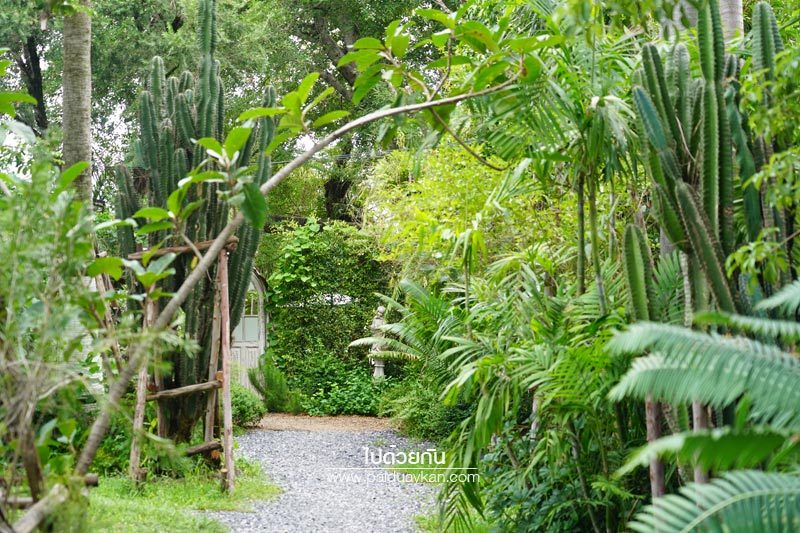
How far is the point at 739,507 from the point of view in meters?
1.51

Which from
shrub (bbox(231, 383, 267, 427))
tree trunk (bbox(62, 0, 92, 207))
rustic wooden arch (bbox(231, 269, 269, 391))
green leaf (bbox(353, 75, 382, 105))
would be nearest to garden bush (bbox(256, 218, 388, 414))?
rustic wooden arch (bbox(231, 269, 269, 391))

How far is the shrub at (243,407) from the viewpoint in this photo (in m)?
9.38

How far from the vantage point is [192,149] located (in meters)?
6.43

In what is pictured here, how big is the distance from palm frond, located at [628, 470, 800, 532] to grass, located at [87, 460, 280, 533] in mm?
3182

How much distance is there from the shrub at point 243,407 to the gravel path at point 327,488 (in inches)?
8.1

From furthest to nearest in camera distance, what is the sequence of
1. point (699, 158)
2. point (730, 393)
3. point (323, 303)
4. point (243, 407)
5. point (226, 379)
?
point (323, 303)
point (243, 407)
point (226, 379)
point (699, 158)
point (730, 393)

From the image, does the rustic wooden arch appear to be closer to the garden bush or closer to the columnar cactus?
the garden bush

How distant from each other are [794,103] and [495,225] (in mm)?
4650

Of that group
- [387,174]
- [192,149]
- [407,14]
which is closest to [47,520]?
[192,149]

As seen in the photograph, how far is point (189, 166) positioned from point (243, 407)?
3.90 meters

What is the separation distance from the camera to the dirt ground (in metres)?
10.0

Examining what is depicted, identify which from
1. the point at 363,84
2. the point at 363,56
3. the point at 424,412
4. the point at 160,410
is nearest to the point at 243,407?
the point at 424,412

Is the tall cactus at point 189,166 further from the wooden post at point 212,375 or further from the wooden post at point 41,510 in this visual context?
the wooden post at point 41,510

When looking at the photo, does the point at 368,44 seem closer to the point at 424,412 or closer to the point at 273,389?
the point at 424,412
